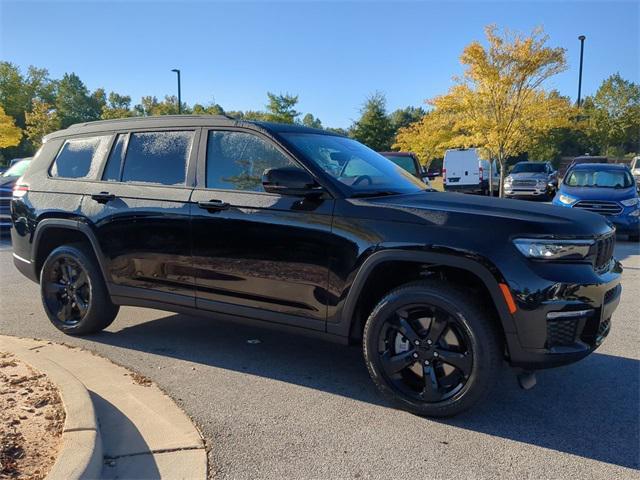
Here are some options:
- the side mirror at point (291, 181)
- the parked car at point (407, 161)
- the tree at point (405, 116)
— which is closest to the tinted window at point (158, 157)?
the side mirror at point (291, 181)

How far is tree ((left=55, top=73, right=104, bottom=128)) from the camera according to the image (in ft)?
237

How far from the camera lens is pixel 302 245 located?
143 inches

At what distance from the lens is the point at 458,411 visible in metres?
3.26

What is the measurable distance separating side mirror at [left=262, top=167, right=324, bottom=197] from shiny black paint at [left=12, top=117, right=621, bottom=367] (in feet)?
0.22

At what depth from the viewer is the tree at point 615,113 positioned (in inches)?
1543

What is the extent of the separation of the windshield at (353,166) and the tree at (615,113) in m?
40.0

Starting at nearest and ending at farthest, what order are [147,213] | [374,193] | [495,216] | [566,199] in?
[495,216]
[374,193]
[147,213]
[566,199]

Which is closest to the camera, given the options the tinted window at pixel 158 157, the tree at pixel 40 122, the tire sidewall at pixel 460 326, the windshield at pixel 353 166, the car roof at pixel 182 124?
the tire sidewall at pixel 460 326

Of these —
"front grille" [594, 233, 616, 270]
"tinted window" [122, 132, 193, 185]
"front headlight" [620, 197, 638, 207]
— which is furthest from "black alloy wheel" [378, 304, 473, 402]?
"front headlight" [620, 197, 638, 207]

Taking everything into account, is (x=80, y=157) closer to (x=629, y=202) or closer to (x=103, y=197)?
(x=103, y=197)

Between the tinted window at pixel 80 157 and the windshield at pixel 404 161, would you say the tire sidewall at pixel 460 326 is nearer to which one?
the tinted window at pixel 80 157

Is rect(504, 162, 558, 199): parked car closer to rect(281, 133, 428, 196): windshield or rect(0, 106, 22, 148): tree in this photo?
rect(281, 133, 428, 196): windshield

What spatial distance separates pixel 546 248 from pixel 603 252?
1.89ft

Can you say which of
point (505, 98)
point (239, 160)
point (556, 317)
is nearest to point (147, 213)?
point (239, 160)
